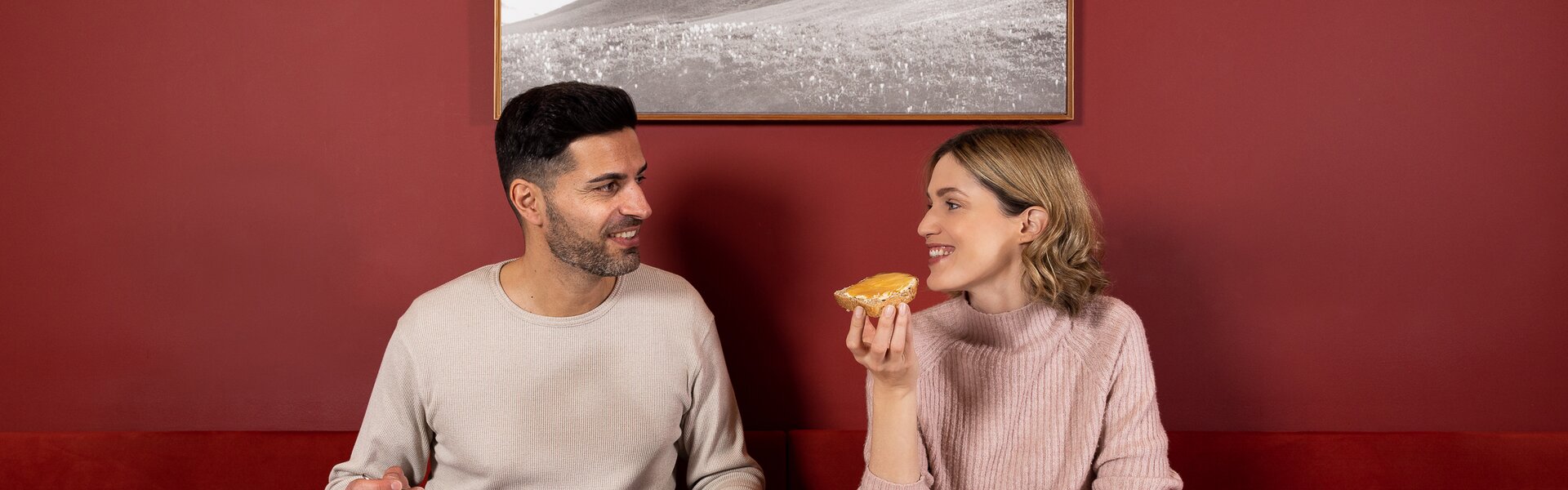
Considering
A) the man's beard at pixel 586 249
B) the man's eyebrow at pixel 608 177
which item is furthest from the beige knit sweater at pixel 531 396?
the man's eyebrow at pixel 608 177

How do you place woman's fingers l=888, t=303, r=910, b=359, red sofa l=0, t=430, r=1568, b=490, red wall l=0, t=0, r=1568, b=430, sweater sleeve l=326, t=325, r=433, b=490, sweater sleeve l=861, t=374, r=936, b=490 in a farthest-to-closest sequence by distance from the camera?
red wall l=0, t=0, r=1568, b=430 → red sofa l=0, t=430, r=1568, b=490 → sweater sleeve l=326, t=325, r=433, b=490 → sweater sleeve l=861, t=374, r=936, b=490 → woman's fingers l=888, t=303, r=910, b=359

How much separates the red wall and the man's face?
0.45 metres

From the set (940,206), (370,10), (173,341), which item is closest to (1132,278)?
(940,206)

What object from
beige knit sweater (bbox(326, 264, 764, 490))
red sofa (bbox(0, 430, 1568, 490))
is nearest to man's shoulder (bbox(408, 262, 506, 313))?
beige knit sweater (bbox(326, 264, 764, 490))

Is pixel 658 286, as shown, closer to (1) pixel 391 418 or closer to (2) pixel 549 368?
(2) pixel 549 368

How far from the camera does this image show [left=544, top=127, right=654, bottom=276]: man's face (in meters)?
1.85

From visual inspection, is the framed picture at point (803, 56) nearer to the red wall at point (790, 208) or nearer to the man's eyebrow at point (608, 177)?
the red wall at point (790, 208)

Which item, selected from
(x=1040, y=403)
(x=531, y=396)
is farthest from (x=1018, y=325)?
(x=531, y=396)

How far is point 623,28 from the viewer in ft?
7.36

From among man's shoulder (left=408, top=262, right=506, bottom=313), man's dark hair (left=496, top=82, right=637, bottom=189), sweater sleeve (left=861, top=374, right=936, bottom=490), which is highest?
man's dark hair (left=496, top=82, right=637, bottom=189)

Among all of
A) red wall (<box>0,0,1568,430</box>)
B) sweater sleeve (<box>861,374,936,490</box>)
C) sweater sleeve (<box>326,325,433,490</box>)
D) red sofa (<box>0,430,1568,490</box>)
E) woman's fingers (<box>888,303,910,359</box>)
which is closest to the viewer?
woman's fingers (<box>888,303,910,359</box>)

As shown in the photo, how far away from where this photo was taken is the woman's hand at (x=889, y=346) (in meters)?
1.63

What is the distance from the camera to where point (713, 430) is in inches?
79.7

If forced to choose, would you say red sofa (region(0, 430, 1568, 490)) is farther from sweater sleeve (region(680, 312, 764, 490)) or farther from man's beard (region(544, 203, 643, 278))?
man's beard (region(544, 203, 643, 278))
